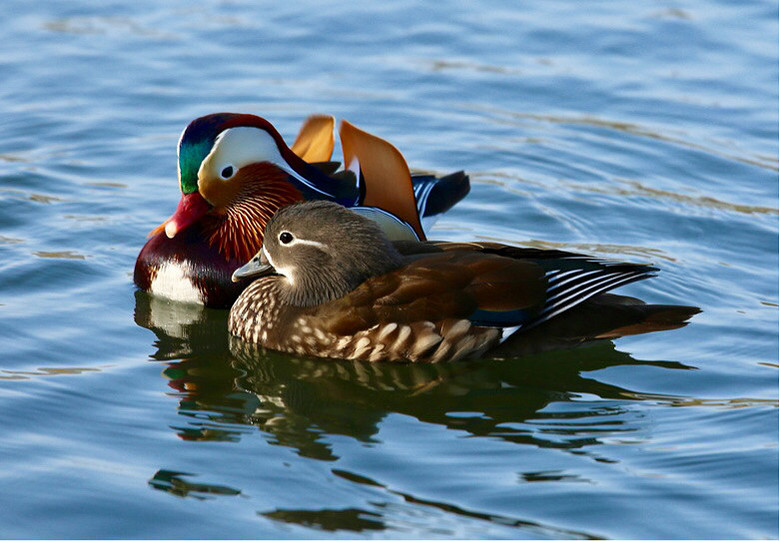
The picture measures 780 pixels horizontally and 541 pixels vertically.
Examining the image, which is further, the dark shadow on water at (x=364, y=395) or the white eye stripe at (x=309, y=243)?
the white eye stripe at (x=309, y=243)

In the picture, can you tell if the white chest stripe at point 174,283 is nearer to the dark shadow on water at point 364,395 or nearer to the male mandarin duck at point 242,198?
the male mandarin duck at point 242,198

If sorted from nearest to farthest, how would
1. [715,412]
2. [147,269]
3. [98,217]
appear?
[715,412] < [147,269] < [98,217]

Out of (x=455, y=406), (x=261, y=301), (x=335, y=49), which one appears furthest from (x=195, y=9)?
(x=455, y=406)

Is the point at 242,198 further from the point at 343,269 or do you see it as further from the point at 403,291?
the point at 403,291

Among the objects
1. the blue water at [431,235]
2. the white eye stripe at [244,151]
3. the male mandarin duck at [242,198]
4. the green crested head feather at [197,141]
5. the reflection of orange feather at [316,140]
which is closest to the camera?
the blue water at [431,235]

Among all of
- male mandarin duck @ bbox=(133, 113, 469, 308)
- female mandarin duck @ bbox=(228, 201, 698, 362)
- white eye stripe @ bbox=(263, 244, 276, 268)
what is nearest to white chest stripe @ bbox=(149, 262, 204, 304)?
male mandarin duck @ bbox=(133, 113, 469, 308)

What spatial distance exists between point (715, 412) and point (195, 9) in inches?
325

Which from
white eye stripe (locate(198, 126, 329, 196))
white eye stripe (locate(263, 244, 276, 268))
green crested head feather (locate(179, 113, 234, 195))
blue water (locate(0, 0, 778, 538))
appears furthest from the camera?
white eye stripe (locate(198, 126, 329, 196))

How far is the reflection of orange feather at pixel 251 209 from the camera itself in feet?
26.0

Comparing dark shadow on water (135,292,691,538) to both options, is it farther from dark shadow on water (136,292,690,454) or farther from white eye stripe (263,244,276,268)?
white eye stripe (263,244,276,268)

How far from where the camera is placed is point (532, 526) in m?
5.36

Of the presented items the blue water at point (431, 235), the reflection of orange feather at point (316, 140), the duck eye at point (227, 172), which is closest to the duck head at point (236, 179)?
the duck eye at point (227, 172)

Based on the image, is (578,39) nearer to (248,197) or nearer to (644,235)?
(644,235)

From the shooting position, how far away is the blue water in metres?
5.58
